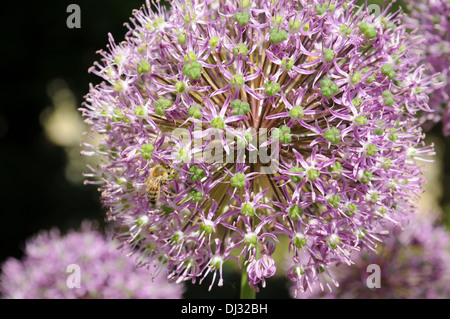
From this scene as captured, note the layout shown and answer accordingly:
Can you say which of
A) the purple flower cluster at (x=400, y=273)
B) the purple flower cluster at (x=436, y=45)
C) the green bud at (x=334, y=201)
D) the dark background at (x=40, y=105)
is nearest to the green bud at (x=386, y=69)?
the green bud at (x=334, y=201)

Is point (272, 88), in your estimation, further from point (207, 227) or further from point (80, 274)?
point (80, 274)

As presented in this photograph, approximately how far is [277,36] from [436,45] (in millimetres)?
2075

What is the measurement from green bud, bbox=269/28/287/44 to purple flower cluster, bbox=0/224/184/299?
8.16 ft

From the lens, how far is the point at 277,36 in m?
2.56

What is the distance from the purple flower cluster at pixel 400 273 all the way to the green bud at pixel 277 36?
2559mm

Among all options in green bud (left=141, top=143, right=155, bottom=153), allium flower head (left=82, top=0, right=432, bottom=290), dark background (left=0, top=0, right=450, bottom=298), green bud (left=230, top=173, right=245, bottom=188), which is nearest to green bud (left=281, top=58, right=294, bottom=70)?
allium flower head (left=82, top=0, right=432, bottom=290)

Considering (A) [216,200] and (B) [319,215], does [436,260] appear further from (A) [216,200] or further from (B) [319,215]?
(A) [216,200]

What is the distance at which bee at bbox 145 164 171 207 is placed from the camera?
2670 mm

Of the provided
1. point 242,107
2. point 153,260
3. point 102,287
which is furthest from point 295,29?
point 102,287

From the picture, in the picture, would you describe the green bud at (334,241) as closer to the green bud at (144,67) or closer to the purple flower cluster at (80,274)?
the green bud at (144,67)

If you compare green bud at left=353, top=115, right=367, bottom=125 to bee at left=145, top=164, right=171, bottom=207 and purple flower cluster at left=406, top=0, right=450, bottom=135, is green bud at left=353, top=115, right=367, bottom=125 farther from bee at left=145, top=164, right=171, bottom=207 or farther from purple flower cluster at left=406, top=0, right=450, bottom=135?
purple flower cluster at left=406, top=0, right=450, bottom=135

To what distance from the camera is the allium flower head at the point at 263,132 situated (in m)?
2.56

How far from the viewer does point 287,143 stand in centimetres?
253

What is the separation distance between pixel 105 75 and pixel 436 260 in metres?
3.76
